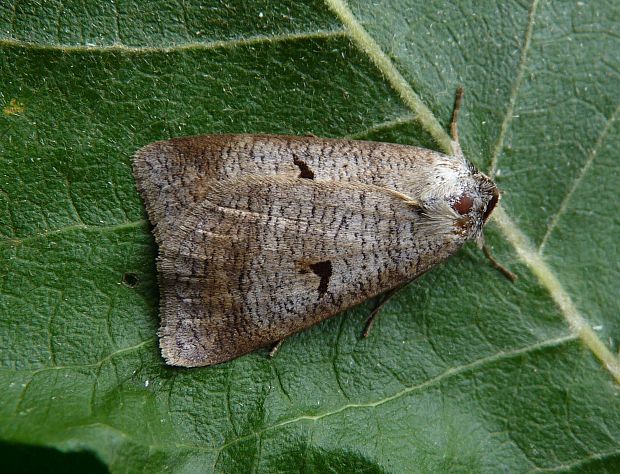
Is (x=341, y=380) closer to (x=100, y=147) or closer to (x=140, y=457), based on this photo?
(x=140, y=457)

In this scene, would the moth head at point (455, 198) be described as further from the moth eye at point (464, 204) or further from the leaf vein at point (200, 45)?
the leaf vein at point (200, 45)

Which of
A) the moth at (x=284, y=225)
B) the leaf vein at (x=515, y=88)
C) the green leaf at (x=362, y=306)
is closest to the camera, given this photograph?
the green leaf at (x=362, y=306)

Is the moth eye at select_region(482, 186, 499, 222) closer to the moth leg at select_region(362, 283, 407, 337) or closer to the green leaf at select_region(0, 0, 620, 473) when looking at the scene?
the green leaf at select_region(0, 0, 620, 473)

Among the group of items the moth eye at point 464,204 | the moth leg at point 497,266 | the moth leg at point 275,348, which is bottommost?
the moth leg at point 275,348

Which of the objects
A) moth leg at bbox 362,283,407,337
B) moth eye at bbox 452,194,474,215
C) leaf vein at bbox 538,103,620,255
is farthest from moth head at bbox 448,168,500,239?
moth leg at bbox 362,283,407,337

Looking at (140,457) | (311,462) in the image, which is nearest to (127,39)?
(140,457)

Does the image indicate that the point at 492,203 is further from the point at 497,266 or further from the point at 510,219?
the point at 497,266

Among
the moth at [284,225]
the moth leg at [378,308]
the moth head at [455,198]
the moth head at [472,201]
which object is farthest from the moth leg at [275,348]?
the moth head at [472,201]
